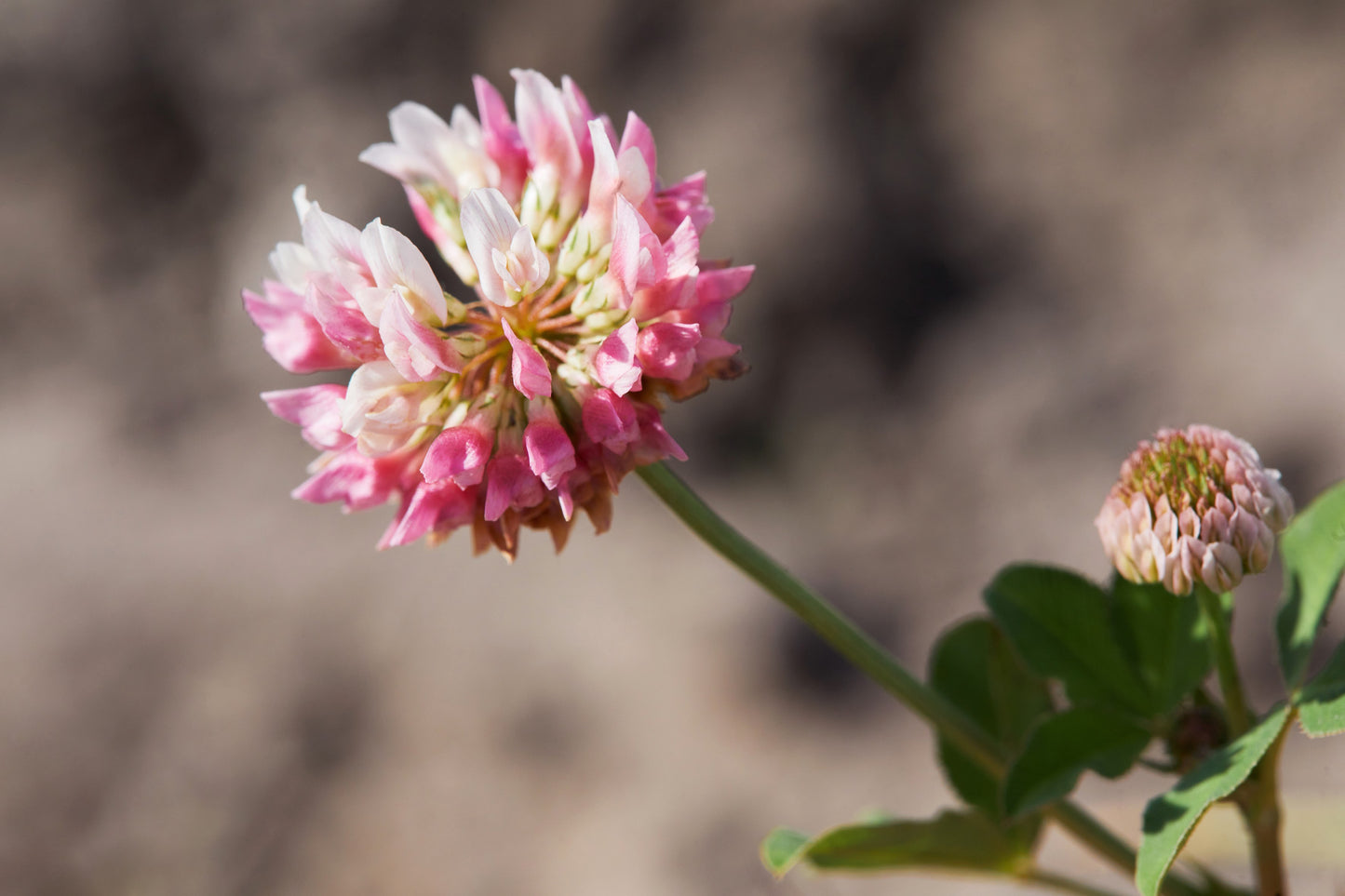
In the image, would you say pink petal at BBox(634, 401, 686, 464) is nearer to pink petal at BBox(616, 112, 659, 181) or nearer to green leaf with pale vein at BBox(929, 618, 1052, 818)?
pink petal at BBox(616, 112, 659, 181)

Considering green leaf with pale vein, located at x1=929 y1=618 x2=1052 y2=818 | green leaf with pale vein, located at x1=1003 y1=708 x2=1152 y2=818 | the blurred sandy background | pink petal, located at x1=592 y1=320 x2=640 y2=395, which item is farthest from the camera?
the blurred sandy background

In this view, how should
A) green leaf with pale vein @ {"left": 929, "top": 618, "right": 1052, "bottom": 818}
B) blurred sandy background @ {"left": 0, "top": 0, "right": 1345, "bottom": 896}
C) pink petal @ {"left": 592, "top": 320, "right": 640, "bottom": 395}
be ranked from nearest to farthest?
pink petal @ {"left": 592, "top": 320, "right": 640, "bottom": 395}, green leaf with pale vein @ {"left": 929, "top": 618, "right": 1052, "bottom": 818}, blurred sandy background @ {"left": 0, "top": 0, "right": 1345, "bottom": 896}

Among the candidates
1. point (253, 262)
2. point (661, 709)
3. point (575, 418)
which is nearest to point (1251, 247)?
point (661, 709)

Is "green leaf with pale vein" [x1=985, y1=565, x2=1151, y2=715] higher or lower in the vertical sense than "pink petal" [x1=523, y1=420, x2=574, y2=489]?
lower

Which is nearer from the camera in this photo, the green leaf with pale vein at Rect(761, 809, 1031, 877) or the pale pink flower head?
the pale pink flower head

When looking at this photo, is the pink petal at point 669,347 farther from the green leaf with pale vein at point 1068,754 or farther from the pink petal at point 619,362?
the green leaf with pale vein at point 1068,754

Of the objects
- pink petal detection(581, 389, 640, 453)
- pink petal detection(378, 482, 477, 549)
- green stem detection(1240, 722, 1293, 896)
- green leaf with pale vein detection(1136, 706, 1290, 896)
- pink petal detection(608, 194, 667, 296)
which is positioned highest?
pink petal detection(608, 194, 667, 296)

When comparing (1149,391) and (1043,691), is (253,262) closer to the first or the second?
(1149,391)

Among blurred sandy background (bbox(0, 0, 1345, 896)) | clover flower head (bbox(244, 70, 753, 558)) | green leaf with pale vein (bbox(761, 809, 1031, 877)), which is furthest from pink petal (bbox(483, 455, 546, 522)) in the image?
blurred sandy background (bbox(0, 0, 1345, 896))

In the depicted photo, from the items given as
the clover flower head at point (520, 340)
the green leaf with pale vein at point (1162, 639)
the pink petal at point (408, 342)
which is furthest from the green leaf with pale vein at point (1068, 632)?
the pink petal at point (408, 342)
